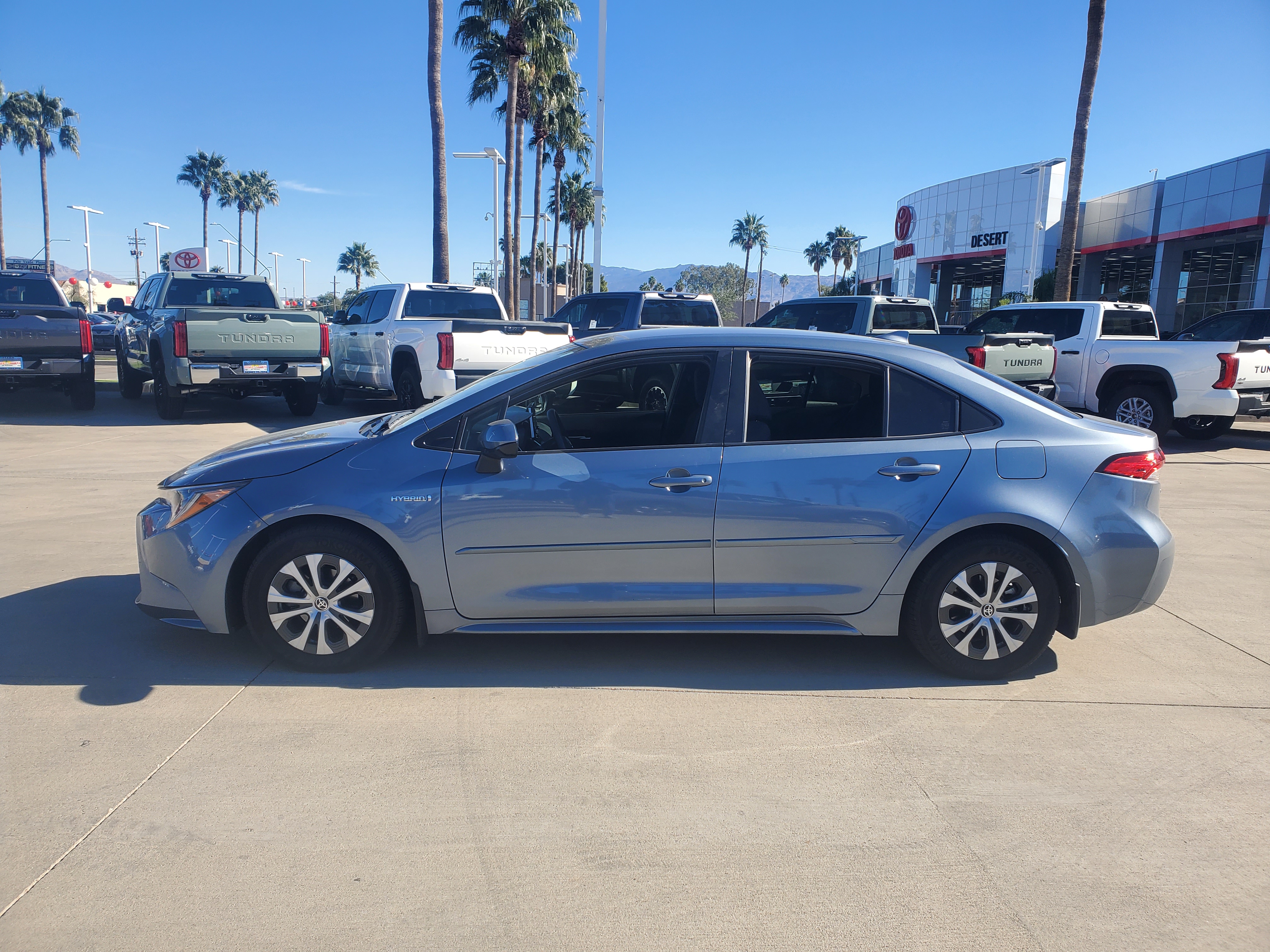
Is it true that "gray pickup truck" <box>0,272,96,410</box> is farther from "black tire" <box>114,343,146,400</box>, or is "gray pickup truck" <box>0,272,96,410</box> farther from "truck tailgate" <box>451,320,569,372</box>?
"truck tailgate" <box>451,320,569,372</box>

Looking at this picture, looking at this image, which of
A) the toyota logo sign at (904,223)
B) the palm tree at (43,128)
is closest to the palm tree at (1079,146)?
the toyota logo sign at (904,223)

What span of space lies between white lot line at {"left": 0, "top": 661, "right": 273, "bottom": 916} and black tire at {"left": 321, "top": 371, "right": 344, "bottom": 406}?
1213 cm

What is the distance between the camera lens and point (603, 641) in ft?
15.7

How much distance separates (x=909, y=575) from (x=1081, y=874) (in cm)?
155

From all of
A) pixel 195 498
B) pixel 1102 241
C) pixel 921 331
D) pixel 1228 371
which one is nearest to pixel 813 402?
pixel 195 498

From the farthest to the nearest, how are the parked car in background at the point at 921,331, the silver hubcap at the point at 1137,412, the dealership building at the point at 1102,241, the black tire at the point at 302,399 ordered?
1. the dealership building at the point at 1102,241
2. the black tire at the point at 302,399
3. the silver hubcap at the point at 1137,412
4. the parked car in background at the point at 921,331

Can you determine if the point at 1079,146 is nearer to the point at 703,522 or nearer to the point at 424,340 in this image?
the point at 424,340

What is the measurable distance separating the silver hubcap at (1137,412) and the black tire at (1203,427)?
69cm

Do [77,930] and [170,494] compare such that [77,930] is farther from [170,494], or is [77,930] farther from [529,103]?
[529,103]

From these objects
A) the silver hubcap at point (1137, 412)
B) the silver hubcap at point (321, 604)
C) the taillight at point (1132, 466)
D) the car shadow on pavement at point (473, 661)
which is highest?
the taillight at point (1132, 466)

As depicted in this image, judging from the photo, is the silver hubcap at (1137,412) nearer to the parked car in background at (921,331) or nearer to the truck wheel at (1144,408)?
the truck wheel at (1144,408)

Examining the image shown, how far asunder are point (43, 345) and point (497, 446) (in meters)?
11.9

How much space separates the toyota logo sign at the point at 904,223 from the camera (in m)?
50.0

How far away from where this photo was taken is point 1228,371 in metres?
11.5
